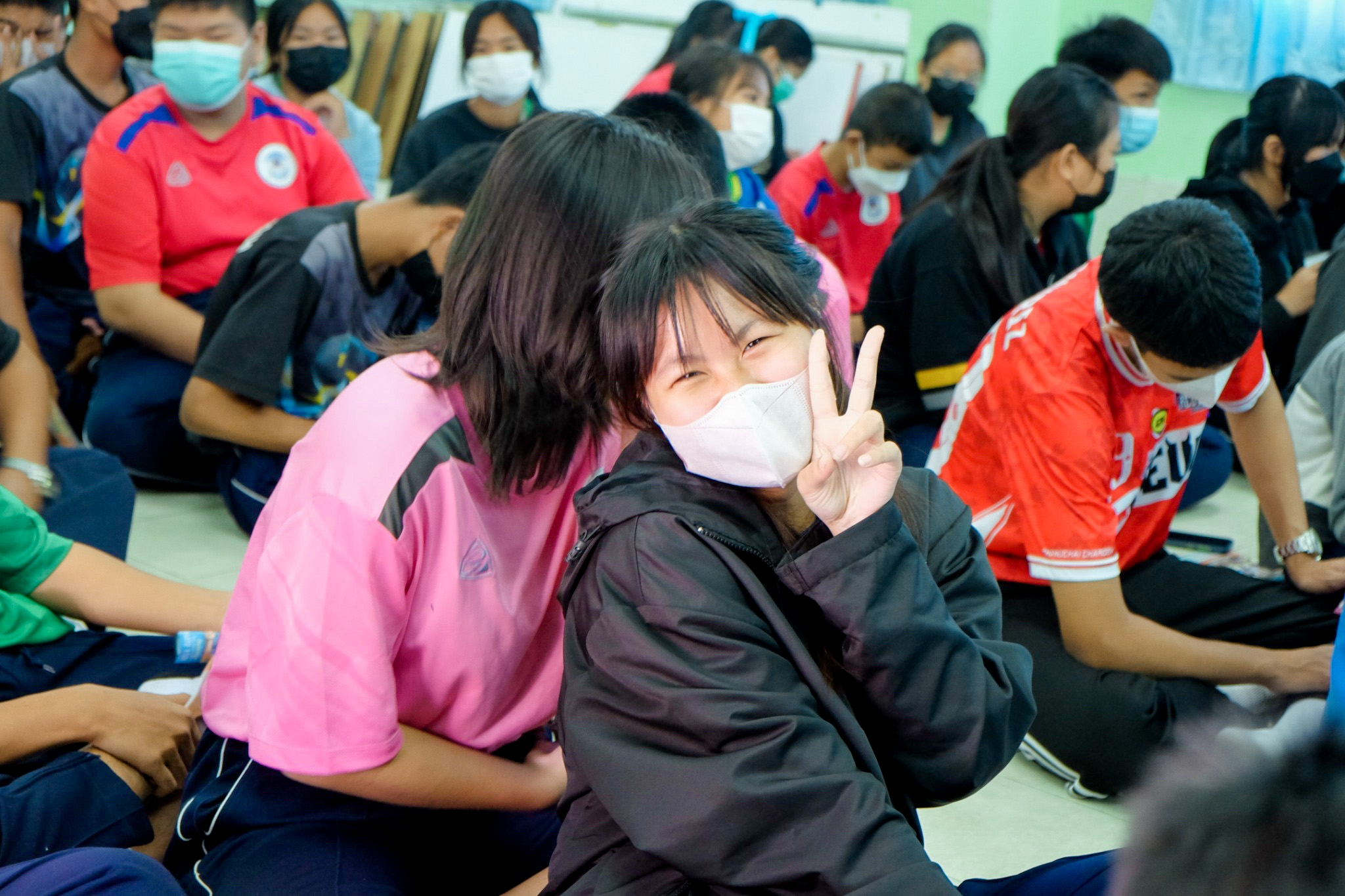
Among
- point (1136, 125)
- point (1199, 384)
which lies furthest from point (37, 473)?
point (1136, 125)

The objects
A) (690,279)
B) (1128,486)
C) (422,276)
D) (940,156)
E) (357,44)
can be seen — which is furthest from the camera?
(357,44)

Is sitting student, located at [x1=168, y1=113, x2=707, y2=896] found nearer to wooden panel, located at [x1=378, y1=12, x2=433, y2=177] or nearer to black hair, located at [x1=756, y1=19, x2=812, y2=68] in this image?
black hair, located at [x1=756, y1=19, x2=812, y2=68]

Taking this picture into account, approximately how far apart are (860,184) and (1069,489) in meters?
2.02

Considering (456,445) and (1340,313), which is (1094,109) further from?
(456,445)

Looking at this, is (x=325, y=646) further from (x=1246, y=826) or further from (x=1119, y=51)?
(x=1119, y=51)

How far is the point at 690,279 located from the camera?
0.96 m

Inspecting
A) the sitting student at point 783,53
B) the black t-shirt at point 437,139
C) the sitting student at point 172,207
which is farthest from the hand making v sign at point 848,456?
the sitting student at point 783,53

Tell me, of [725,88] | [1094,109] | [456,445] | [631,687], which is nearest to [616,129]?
[456,445]

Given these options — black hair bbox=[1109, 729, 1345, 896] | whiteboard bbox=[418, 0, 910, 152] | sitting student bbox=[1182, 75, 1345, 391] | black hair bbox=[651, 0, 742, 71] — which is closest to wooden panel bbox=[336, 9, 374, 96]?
whiteboard bbox=[418, 0, 910, 152]

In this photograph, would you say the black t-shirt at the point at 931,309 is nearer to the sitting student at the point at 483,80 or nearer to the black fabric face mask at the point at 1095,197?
the black fabric face mask at the point at 1095,197

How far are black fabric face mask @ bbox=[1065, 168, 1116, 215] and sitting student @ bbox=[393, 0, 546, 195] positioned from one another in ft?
6.11

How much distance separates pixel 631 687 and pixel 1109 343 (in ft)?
3.64

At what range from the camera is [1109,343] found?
1.71 m

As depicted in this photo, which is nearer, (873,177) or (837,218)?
(873,177)
